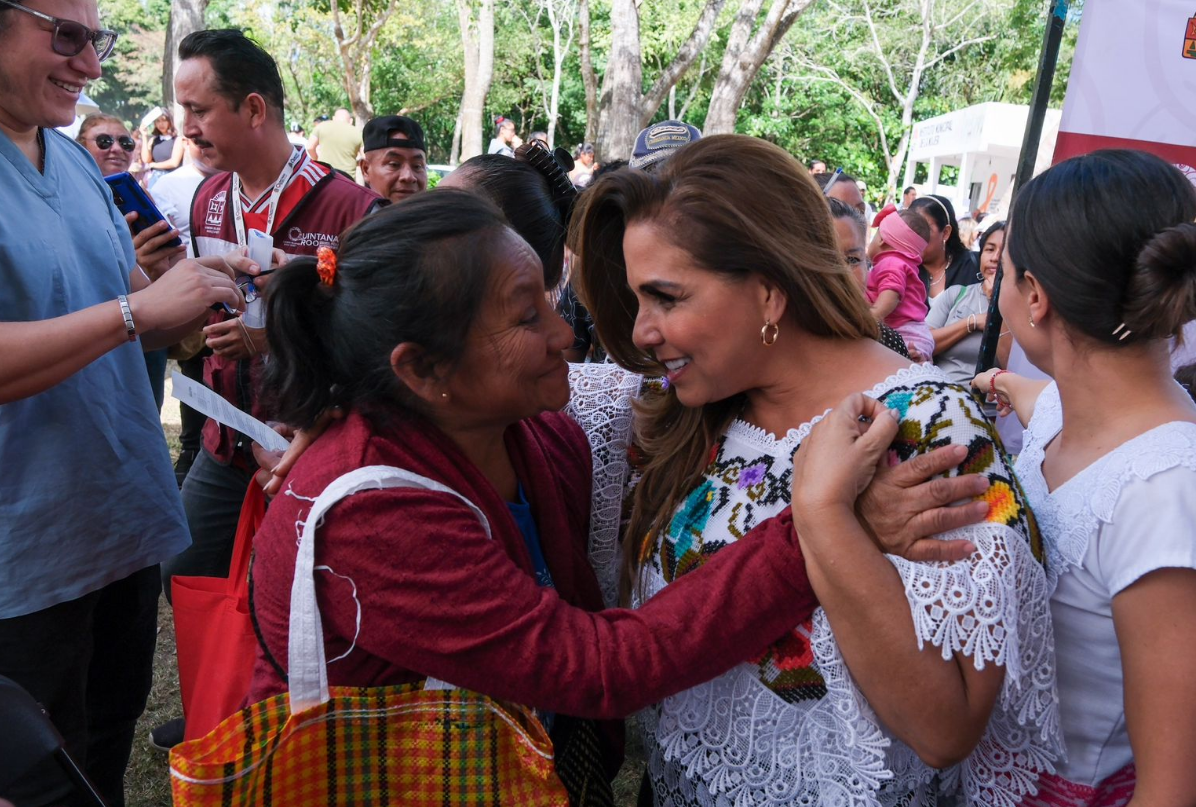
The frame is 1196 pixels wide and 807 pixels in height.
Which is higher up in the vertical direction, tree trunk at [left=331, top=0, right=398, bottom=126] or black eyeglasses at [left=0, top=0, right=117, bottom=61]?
black eyeglasses at [left=0, top=0, right=117, bottom=61]

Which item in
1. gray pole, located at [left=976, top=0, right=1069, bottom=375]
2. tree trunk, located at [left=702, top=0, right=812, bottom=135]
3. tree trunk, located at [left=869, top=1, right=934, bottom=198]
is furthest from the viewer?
tree trunk, located at [left=869, top=1, right=934, bottom=198]

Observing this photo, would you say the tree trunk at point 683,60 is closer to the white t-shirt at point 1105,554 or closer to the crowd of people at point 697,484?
the crowd of people at point 697,484

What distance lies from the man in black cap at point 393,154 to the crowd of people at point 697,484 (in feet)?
8.76

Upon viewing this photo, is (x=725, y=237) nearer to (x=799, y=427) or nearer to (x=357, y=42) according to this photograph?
(x=799, y=427)

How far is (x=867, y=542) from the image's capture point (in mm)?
1393

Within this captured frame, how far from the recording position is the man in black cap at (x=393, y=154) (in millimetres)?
4949

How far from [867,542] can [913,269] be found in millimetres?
4374

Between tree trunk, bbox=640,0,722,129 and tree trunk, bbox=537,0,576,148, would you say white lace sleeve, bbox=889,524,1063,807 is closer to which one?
tree trunk, bbox=640,0,722,129

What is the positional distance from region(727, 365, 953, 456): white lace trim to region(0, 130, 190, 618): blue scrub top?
1.53 meters

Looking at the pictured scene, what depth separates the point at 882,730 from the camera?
149 centimetres

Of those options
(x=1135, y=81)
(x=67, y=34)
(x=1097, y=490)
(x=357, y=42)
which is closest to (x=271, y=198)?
(x=67, y=34)

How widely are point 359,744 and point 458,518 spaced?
395 millimetres

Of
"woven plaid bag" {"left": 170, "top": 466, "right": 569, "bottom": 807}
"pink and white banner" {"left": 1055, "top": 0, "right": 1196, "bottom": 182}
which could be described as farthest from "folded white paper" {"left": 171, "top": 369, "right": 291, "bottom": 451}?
"pink and white banner" {"left": 1055, "top": 0, "right": 1196, "bottom": 182}

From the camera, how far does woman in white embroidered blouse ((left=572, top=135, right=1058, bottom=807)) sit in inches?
54.6
